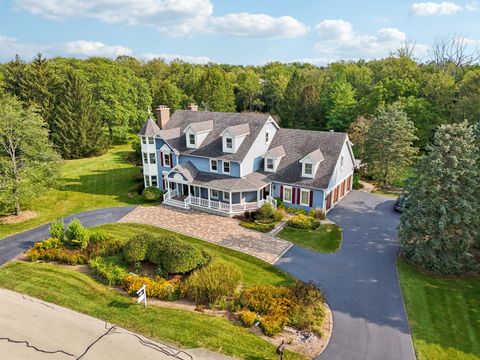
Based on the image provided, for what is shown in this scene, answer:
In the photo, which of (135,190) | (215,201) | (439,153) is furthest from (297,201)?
(135,190)

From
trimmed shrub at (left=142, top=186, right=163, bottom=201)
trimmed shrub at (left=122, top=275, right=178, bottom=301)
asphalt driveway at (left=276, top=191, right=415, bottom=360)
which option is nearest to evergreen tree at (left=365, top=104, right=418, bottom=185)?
asphalt driveway at (left=276, top=191, right=415, bottom=360)

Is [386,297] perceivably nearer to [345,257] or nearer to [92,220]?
[345,257]

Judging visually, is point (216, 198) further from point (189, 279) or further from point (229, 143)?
point (189, 279)

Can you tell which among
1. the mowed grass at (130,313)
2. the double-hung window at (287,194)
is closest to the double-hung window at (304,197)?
the double-hung window at (287,194)

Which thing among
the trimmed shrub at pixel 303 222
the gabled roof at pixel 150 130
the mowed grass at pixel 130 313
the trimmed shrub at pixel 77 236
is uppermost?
the gabled roof at pixel 150 130

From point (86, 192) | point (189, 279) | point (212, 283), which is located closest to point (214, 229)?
point (189, 279)

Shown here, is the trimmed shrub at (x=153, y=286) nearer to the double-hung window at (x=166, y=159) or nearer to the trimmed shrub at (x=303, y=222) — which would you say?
the trimmed shrub at (x=303, y=222)
